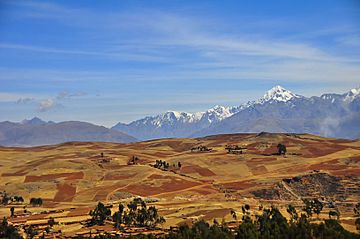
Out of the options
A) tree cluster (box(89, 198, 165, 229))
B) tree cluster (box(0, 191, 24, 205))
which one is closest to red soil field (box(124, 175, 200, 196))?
tree cluster (box(0, 191, 24, 205))

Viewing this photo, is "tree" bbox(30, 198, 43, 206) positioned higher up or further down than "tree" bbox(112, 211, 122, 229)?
higher up

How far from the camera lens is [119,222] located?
400ft

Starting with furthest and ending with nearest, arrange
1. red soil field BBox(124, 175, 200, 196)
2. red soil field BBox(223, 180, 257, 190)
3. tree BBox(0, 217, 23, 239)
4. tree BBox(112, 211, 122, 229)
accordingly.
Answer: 1. red soil field BBox(223, 180, 257, 190)
2. red soil field BBox(124, 175, 200, 196)
3. tree BBox(112, 211, 122, 229)
4. tree BBox(0, 217, 23, 239)

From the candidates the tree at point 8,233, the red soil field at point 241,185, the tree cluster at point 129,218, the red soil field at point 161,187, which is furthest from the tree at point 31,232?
the red soil field at point 241,185

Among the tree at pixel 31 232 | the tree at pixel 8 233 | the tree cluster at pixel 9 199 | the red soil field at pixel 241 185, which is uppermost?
the red soil field at pixel 241 185

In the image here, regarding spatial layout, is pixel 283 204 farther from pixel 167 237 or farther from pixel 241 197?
pixel 167 237

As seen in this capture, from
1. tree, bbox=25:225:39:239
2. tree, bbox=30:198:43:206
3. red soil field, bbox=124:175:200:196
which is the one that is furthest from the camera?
red soil field, bbox=124:175:200:196

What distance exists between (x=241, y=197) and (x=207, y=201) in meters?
16.2

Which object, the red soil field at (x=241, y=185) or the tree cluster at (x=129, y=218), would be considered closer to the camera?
the tree cluster at (x=129, y=218)

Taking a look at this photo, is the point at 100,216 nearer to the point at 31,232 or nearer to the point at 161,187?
the point at 31,232

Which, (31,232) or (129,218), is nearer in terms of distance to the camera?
(31,232)

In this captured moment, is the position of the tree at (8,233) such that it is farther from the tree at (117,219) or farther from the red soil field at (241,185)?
the red soil field at (241,185)

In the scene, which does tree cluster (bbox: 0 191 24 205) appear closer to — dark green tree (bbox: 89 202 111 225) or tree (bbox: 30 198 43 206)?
tree (bbox: 30 198 43 206)

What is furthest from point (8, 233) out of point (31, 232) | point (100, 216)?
point (100, 216)
